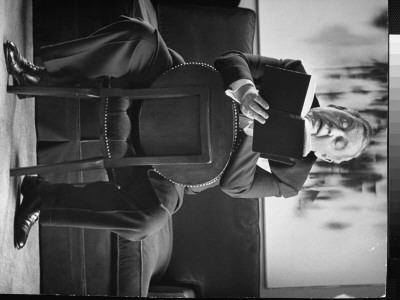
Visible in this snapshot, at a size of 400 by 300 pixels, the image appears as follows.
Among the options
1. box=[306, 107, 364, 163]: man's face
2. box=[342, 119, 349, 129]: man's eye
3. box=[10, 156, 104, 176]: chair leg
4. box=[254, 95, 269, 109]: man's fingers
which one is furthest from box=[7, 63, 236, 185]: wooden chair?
box=[342, 119, 349, 129]: man's eye

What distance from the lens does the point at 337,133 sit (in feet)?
6.47

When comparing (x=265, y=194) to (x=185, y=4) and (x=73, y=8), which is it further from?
(x=73, y=8)

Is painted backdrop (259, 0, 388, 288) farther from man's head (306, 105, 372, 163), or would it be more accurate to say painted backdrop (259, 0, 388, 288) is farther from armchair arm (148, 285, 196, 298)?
armchair arm (148, 285, 196, 298)

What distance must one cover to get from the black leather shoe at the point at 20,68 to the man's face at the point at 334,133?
1.06 m

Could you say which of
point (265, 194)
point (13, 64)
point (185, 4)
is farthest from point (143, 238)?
point (185, 4)

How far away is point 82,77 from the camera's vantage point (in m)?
2.01

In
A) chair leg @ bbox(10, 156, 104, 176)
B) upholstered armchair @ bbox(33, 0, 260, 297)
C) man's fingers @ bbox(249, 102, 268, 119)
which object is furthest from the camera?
upholstered armchair @ bbox(33, 0, 260, 297)

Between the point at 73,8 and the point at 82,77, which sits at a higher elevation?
the point at 73,8

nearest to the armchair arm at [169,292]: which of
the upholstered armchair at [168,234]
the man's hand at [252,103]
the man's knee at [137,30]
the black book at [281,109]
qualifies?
the upholstered armchair at [168,234]

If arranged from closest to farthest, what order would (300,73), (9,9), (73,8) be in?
1. (300,73)
2. (9,9)
3. (73,8)

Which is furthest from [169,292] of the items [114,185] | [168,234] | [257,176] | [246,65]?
[246,65]

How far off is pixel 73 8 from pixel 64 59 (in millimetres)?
338

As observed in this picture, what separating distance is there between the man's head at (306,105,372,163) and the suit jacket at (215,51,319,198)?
0.06 m

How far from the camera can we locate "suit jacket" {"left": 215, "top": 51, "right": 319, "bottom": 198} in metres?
1.95
